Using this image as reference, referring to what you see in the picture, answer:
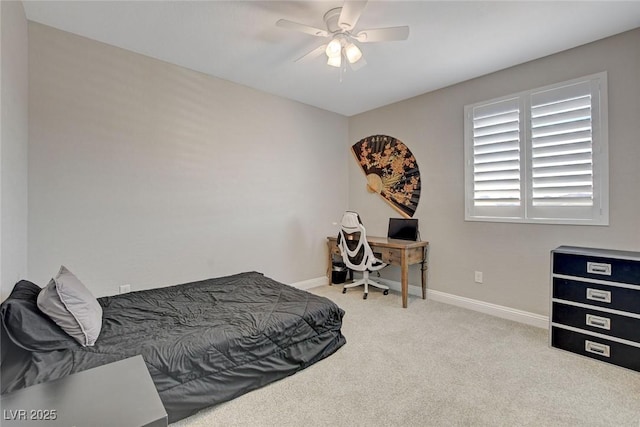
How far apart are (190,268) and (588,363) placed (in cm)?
356

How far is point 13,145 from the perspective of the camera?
1.88 meters

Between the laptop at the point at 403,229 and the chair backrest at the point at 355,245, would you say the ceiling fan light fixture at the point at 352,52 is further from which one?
the laptop at the point at 403,229

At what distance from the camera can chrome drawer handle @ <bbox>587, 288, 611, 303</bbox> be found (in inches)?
89.0

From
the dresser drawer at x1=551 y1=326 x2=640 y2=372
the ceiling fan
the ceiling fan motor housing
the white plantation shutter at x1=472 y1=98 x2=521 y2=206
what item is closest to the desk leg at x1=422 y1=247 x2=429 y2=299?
the white plantation shutter at x1=472 y1=98 x2=521 y2=206

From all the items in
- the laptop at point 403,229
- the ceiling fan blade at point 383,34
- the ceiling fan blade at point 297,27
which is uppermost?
the ceiling fan blade at point 297,27

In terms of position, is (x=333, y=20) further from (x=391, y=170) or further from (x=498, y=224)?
(x=498, y=224)

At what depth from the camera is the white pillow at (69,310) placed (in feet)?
5.24

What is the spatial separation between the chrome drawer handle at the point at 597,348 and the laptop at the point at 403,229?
1.89m

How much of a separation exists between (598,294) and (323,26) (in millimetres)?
3017

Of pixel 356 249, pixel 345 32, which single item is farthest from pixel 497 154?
pixel 345 32

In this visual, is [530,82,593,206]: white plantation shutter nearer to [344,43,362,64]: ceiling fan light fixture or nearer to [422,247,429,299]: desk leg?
[422,247,429,299]: desk leg

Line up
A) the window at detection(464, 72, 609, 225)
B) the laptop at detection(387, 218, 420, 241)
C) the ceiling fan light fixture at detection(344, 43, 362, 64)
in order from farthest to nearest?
the laptop at detection(387, 218, 420, 241) → the window at detection(464, 72, 609, 225) → the ceiling fan light fixture at detection(344, 43, 362, 64)

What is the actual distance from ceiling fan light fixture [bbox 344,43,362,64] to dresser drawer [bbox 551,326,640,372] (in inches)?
109

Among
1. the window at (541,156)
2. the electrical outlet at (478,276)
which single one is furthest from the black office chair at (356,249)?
the window at (541,156)
